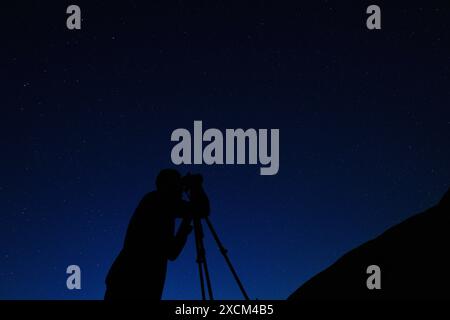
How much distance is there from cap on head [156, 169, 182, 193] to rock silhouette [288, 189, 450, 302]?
3613 mm

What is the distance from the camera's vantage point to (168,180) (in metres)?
3.19

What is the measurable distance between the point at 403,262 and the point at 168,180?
834cm

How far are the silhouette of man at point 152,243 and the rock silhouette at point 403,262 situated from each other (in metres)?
3.46

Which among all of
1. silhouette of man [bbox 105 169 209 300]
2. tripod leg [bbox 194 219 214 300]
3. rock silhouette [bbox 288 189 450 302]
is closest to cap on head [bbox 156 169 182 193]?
silhouette of man [bbox 105 169 209 300]

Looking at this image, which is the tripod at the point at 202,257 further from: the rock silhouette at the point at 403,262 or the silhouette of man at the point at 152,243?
the rock silhouette at the point at 403,262

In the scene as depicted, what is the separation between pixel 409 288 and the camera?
771cm

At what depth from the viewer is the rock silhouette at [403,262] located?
24.9 feet

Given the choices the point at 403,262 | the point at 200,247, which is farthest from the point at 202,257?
the point at 403,262

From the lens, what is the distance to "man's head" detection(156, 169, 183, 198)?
3.20 metres

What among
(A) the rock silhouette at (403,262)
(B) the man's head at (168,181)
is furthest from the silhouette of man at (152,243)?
(A) the rock silhouette at (403,262)

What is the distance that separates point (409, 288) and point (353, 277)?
6.46 m

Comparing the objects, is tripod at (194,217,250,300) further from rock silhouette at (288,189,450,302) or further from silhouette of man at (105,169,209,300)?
rock silhouette at (288,189,450,302)
